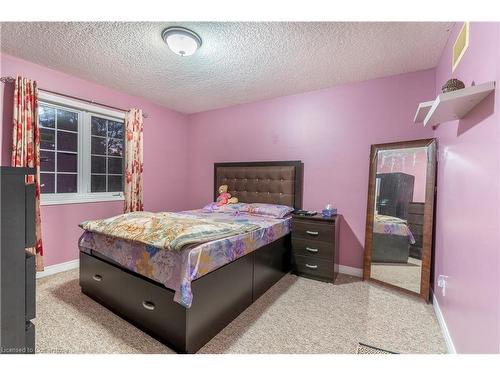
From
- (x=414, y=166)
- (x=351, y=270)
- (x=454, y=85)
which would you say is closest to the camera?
(x=454, y=85)

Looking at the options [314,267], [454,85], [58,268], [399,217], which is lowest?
[58,268]

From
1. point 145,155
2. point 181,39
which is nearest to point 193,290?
point 181,39

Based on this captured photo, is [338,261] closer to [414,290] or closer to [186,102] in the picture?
[414,290]

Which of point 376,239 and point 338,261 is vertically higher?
point 376,239

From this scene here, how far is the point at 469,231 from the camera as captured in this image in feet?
4.79

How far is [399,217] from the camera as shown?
261 centimetres

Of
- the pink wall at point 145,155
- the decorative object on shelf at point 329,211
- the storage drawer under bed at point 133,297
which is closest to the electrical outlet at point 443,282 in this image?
the decorative object on shelf at point 329,211

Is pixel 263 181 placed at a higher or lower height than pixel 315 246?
higher

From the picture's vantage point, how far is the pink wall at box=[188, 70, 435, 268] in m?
2.77

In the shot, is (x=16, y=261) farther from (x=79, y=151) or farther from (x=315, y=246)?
(x=79, y=151)

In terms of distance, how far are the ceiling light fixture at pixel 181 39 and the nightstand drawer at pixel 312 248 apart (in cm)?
238

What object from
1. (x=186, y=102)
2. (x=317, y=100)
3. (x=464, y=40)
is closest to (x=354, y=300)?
(x=464, y=40)

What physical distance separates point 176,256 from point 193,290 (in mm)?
253
